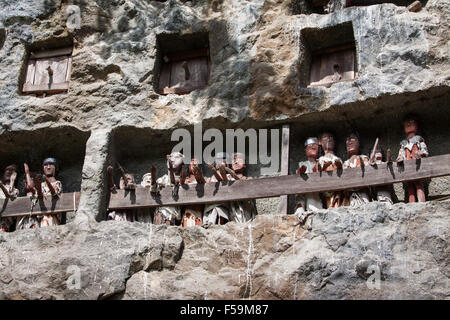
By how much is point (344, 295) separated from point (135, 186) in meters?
2.90

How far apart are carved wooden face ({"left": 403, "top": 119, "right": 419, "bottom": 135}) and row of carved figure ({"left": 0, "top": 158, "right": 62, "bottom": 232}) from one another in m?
4.15

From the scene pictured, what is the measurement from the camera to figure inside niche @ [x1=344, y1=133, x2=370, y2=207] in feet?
27.3

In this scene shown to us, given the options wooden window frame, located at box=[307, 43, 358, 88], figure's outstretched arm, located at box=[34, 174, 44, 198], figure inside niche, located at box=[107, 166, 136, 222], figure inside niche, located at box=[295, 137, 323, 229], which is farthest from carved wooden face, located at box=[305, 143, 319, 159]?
figure's outstretched arm, located at box=[34, 174, 44, 198]

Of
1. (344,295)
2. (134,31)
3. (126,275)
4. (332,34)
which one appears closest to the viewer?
(344,295)

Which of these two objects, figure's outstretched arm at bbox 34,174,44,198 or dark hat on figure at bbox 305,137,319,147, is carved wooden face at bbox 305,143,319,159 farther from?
figure's outstretched arm at bbox 34,174,44,198

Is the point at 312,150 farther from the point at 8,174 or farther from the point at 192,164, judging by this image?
the point at 8,174

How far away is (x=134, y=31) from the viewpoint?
33.6 feet

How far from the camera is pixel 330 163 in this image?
28.2 feet

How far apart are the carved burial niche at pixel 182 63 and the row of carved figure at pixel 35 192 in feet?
5.73

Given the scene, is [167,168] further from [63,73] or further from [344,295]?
[344,295]

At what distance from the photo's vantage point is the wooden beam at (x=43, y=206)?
9.07 meters

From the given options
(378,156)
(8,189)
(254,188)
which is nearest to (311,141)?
(378,156)
